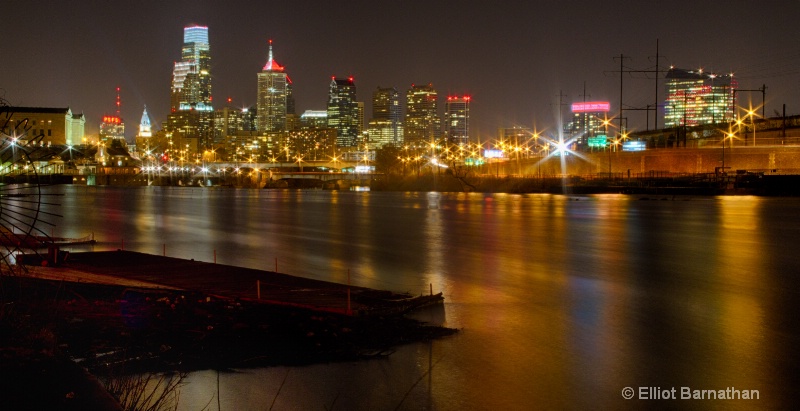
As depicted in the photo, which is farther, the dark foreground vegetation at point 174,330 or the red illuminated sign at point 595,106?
the red illuminated sign at point 595,106

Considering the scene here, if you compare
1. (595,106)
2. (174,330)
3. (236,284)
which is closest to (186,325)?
(174,330)

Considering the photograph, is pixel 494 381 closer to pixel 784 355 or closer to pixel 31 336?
pixel 784 355

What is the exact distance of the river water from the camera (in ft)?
34.4

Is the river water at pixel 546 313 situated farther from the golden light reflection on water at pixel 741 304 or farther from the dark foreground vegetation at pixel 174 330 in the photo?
the dark foreground vegetation at pixel 174 330

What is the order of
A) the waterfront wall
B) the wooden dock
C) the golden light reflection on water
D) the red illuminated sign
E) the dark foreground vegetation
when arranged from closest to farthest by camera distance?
the dark foreground vegetation, the golden light reflection on water, the wooden dock, the waterfront wall, the red illuminated sign

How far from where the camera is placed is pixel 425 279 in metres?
21.8

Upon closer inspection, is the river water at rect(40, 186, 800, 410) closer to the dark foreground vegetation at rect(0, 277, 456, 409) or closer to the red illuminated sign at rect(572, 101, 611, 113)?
the dark foreground vegetation at rect(0, 277, 456, 409)

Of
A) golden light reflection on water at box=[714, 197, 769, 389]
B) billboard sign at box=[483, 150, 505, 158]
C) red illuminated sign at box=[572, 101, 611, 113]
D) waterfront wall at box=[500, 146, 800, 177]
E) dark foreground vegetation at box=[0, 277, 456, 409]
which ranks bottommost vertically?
golden light reflection on water at box=[714, 197, 769, 389]

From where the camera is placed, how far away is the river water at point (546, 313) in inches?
412

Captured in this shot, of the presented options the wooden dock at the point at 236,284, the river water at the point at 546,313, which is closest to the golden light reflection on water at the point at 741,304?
the river water at the point at 546,313

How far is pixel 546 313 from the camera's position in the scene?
54.4ft

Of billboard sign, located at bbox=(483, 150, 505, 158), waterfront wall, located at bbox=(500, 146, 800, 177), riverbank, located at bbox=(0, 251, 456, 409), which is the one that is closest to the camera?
riverbank, located at bbox=(0, 251, 456, 409)

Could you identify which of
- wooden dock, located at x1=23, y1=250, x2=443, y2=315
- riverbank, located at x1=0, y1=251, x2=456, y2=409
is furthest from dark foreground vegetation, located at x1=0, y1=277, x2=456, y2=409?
wooden dock, located at x1=23, y1=250, x2=443, y2=315

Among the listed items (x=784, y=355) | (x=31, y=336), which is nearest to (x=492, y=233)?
(x=784, y=355)
